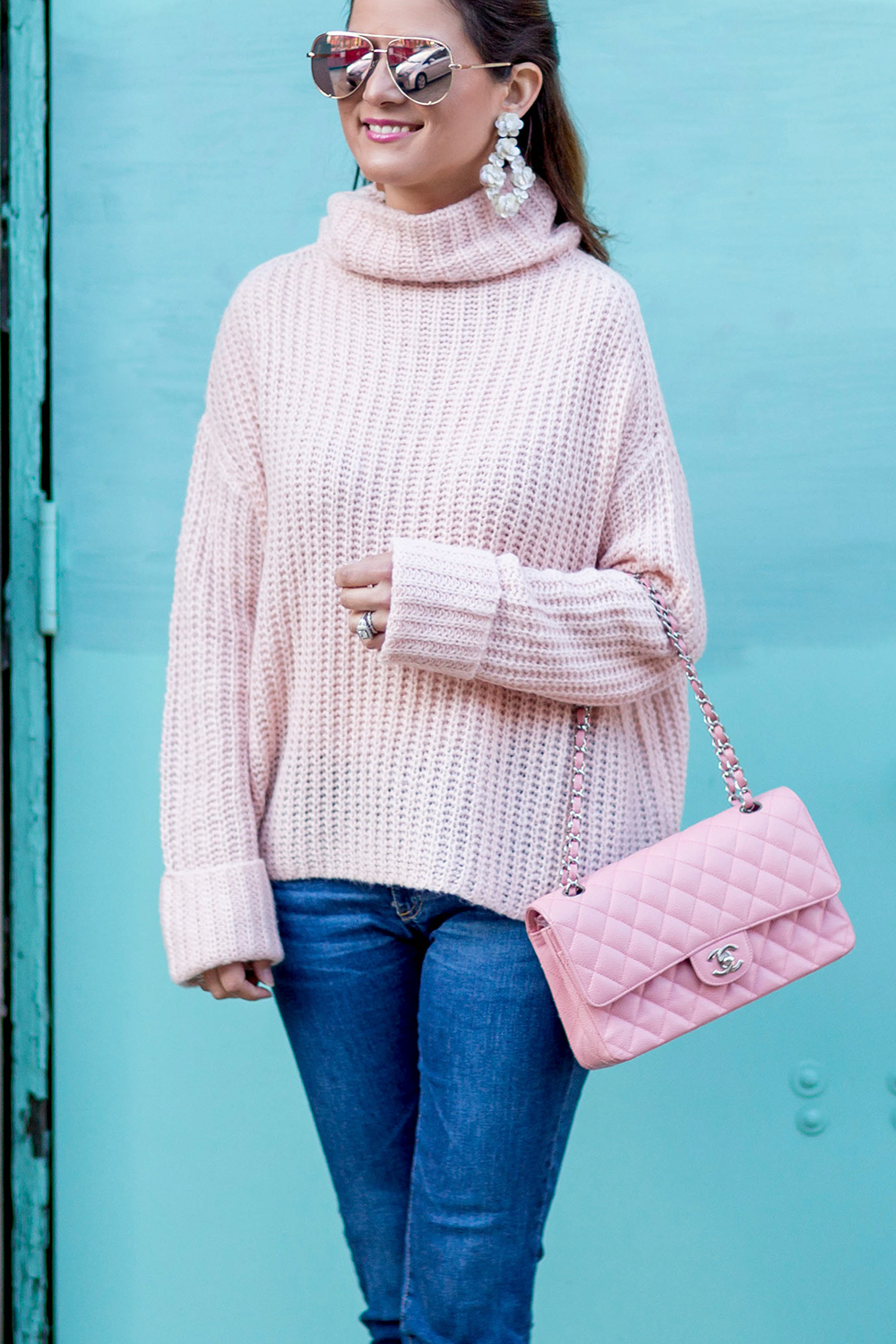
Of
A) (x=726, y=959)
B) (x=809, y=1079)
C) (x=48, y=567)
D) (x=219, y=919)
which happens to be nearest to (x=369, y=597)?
(x=219, y=919)

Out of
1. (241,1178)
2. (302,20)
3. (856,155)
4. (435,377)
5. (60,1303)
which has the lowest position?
(60,1303)

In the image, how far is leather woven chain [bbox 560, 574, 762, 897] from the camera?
121cm

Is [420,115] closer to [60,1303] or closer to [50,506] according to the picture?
[50,506]

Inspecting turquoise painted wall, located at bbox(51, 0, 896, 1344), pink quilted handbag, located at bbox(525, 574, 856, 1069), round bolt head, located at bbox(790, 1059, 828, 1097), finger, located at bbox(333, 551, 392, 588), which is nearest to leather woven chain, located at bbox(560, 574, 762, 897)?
pink quilted handbag, located at bbox(525, 574, 856, 1069)

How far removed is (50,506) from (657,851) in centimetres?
97

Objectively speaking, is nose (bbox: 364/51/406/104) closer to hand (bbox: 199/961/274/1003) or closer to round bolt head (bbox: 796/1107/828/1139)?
hand (bbox: 199/961/274/1003)

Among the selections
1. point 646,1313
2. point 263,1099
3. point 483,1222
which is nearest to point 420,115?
point 483,1222

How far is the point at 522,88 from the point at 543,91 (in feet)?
0.13

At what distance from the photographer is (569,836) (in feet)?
3.97

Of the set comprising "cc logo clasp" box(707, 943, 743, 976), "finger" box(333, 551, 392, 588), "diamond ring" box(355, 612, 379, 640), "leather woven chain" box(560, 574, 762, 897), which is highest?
"finger" box(333, 551, 392, 588)

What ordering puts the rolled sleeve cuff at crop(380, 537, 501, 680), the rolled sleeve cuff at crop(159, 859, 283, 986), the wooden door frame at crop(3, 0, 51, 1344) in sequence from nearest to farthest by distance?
the rolled sleeve cuff at crop(380, 537, 501, 680), the rolled sleeve cuff at crop(159, 859, 283, 986), the wooden door frame at crop(3, 0, 51, 1344)

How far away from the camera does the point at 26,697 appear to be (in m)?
1.80

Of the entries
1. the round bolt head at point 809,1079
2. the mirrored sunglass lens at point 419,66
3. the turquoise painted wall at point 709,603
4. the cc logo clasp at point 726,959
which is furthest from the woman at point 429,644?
the round bolt head at point 809,1079

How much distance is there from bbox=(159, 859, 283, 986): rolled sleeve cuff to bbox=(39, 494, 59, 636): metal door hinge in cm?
63
